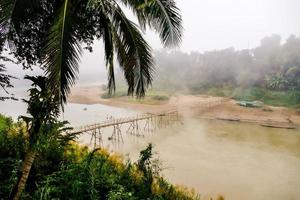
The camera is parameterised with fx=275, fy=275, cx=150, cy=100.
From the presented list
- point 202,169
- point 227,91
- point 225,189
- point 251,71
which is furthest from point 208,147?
point 251,71

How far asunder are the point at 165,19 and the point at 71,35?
6.09 feet

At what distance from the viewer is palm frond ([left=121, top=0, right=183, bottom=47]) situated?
5059 mm

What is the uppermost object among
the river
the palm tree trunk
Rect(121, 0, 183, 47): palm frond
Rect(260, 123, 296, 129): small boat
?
Rect(121, 0, 183, 47): palm frond

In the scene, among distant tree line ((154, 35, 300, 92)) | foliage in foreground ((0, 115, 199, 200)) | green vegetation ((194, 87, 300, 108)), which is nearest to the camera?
foliage in foreground ((0, 115, 199, 200))

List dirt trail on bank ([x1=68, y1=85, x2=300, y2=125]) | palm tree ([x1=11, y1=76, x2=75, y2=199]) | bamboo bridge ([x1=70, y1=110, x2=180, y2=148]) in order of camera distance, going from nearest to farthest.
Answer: palm tree ([x1=11, y1=76, x2=75, y2=199]), bamboo bridge ([x1=70, y1=110, x2=180, y2=148]), dirt trail on bank ([x1=68, y1=85, x2=300, y2=125])

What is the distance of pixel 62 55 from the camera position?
3945 millimetres

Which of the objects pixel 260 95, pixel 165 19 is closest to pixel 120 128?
pixel 165 19

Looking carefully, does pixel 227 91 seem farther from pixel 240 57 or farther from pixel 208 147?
pixel 208 147

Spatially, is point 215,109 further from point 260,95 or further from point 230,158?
point 230,158

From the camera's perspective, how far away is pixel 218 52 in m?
67.9

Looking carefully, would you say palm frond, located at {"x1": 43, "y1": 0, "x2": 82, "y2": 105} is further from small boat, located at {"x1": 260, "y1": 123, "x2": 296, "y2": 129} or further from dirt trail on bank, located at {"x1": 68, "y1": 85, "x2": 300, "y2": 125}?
dirt trail on bank, located at {"x1": 68, "y1": 85, "x2": 300, "y2": 125}

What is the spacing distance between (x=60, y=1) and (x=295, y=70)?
51049 mm

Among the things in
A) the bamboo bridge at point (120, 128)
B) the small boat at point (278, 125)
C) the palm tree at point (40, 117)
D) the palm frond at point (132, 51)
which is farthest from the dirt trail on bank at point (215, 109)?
the palm tree at point (40, 117)

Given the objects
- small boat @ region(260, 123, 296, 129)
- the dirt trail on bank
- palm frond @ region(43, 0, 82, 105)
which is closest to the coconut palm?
palm frond @ region(43, 0, 82, 105)
